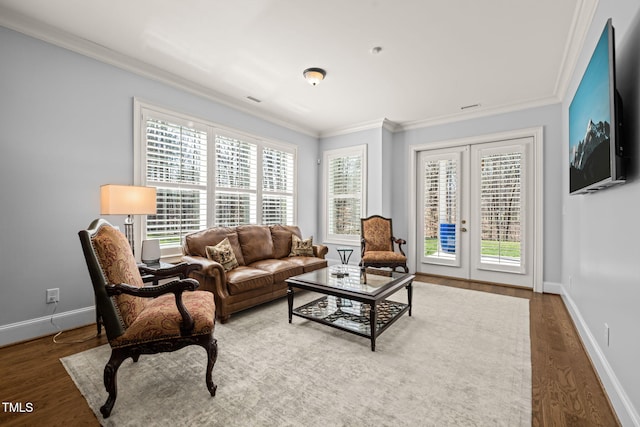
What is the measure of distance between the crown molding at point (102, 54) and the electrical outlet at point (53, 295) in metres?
2.35

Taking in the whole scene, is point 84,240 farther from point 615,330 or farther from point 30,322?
point 615,330

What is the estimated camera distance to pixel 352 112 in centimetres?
486

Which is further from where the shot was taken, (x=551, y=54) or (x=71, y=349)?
(x=551, y=54)

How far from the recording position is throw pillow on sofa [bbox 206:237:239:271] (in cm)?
332

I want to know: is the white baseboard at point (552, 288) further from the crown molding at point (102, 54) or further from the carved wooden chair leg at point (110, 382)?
the crown molding at point (102, 54)

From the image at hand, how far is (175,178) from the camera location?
368cm

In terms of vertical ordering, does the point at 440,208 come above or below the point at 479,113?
below

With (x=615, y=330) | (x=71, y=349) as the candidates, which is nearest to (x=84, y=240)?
(x=71, y=349)

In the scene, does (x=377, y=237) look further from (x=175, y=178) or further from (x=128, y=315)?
(x=128, y=315)

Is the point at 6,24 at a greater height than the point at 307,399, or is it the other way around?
the point at 6,24

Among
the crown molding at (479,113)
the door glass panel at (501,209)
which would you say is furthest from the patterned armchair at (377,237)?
the crown molding at (479,113)

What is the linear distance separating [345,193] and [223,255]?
2983 mm

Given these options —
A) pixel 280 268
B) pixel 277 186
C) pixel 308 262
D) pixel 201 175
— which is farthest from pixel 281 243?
pixel 201 175

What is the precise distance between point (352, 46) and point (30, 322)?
400 centimetres
